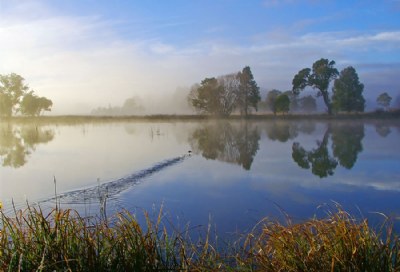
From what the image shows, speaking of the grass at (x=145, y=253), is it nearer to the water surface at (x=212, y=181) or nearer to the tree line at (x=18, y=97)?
the water surface at (x=212, y=181)

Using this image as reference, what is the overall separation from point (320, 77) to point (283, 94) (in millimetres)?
6341

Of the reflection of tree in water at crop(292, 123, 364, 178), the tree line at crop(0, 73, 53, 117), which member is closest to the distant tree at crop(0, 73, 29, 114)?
the tree line at crop(0, 73, 53, 117)

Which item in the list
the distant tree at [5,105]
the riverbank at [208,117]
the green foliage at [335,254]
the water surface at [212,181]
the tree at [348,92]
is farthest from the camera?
the distant tree at [5,105]

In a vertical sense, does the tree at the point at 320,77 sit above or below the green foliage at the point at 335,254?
above

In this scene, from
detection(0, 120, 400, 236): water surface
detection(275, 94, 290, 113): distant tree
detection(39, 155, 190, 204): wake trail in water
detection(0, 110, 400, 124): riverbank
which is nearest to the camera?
detection(0, 120, 400, 236): water surface

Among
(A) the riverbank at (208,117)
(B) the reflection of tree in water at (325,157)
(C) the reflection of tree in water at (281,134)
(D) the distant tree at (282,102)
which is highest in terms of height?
(D) the distant tree at (282,102)

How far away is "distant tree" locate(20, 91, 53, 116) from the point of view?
243 feet

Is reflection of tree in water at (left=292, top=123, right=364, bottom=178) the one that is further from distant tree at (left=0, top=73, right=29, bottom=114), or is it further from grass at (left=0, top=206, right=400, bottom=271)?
distant tree at (left=0, top=73, right=29, bottom=114)

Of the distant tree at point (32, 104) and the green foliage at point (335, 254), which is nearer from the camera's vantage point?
the green foliage at point (335, 254)

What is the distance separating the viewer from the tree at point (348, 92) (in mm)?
61875

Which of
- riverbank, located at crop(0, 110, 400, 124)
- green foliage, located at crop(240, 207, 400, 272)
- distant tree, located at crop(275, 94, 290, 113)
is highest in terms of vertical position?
distant tree, located at crop(275, 94, 290, 113)

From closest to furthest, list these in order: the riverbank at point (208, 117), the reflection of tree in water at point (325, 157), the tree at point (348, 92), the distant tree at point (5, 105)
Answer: the reflection of tree in water at point (325, 157) < the riverbank at point (208, 117) < the tree at point (348, 92) < the distant tree at point (5, 105)

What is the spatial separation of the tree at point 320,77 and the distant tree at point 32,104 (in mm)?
48044

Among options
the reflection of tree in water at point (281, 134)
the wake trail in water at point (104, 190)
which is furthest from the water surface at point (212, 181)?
the reflection of tree in water at point (281, 134)
